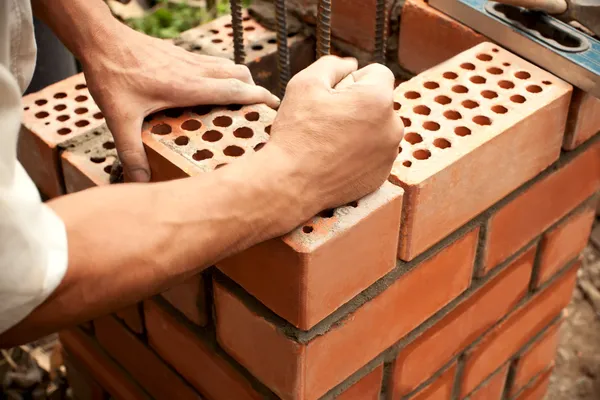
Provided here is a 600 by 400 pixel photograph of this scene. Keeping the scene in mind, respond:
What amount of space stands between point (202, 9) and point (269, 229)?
9.25 feet

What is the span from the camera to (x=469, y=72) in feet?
4.00

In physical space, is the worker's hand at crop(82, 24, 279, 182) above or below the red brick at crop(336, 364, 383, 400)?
above

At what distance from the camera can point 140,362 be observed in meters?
1.41

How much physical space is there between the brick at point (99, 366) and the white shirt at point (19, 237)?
74 cm

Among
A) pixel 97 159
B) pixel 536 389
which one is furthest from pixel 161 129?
pixel 536 389

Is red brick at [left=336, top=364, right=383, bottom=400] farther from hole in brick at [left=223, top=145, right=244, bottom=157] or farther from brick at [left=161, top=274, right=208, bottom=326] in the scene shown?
hole in brick at [left=223, top=145, right=244, bottom=157]

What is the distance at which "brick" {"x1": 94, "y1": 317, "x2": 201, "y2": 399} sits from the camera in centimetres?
133

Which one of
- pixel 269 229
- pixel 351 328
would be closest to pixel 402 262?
pixel 351 328

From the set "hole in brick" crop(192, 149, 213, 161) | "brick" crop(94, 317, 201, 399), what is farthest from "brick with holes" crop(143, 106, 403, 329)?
"brick" crop(94, 317, 201, 399)

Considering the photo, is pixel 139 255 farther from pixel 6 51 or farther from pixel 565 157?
pixel 565 157

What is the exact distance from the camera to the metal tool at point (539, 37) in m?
1.18

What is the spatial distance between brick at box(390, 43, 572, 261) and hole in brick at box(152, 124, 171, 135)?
0.32 meters

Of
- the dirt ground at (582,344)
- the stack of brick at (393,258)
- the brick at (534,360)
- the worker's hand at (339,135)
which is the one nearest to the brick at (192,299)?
the stack of brick at (393,258)

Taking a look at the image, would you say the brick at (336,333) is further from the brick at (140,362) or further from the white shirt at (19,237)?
the white shirt at (19,237)
